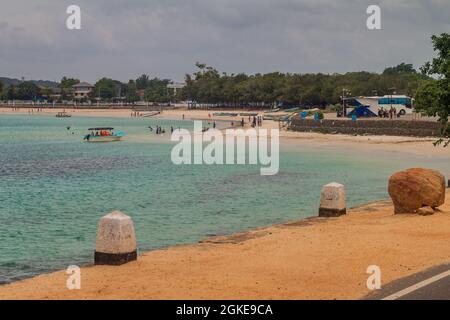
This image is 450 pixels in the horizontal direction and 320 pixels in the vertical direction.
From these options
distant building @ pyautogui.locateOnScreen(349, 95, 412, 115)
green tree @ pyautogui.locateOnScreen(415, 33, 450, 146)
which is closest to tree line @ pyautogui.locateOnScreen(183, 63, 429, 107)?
distant building @ pyautogui.locateOnScreen(349, 95, 412, 115)

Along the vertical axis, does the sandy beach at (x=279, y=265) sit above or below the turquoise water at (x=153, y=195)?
above

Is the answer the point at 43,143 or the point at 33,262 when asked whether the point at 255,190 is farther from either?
the point at 43,143

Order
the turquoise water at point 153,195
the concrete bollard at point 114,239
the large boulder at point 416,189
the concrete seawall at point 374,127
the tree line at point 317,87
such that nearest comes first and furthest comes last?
the concrete bollard at point 114,239
the large boulder at point 416,189
the turquoise water at point 153,195
the concrete seawall at point 374,127
the tree line at point 317,87

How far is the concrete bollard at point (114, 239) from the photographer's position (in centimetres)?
1226

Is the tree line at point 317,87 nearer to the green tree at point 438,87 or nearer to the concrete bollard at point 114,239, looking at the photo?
the green tree at point 438,87

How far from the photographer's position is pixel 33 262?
56.4 feet

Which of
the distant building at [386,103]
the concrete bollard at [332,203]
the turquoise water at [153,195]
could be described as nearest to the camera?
the concrete bollard at [332,203]

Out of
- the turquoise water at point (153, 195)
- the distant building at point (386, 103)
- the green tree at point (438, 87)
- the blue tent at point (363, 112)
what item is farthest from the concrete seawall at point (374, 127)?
the green tree at point (438, 87)

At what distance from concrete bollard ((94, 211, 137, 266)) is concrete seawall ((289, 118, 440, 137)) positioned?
2225 inches

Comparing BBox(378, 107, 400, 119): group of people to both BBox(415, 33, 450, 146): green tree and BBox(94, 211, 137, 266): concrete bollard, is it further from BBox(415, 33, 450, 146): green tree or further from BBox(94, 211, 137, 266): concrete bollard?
BBox(94, 211, 137, 266): concrete bollard

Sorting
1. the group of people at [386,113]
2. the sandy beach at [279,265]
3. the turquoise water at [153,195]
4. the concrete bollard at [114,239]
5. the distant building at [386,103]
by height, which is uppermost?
the distant building at [386,103]

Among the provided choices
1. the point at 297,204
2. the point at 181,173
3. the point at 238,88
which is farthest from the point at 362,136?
the point at 238,88

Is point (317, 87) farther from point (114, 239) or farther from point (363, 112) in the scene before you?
point (114, 239)

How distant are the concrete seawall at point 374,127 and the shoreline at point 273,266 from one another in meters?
52.3
